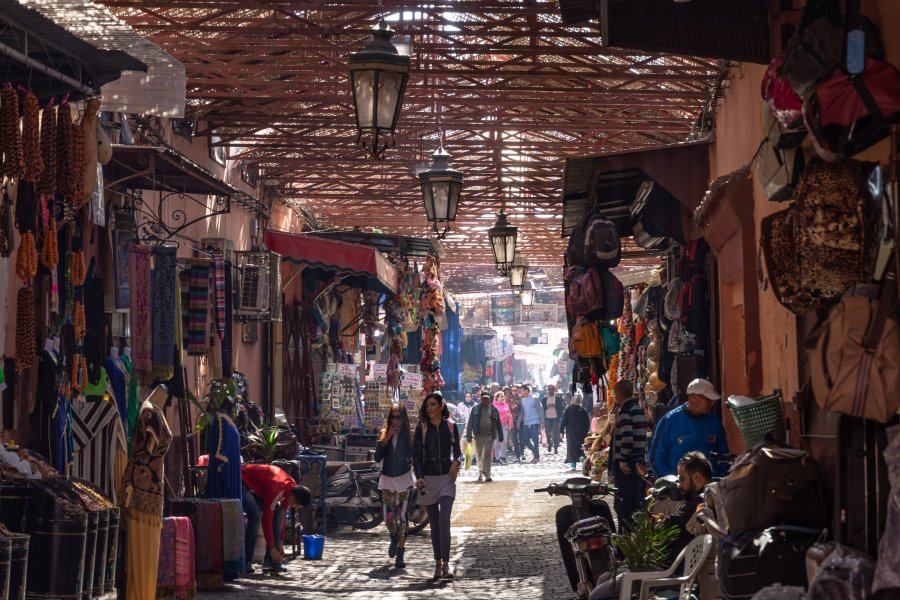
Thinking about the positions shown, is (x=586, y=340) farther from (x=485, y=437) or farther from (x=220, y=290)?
(x=485, y=437)

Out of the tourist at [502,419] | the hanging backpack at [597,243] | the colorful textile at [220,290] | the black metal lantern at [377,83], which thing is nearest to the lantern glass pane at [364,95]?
the black metal lantern at [377,83]

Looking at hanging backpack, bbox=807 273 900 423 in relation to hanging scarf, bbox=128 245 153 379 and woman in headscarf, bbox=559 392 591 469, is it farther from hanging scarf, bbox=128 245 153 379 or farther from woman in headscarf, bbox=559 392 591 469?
woman in headscarf, bbox=559 392 591 469

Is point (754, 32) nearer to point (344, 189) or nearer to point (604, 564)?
point (604, 564)

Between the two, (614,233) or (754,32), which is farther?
(614,233)

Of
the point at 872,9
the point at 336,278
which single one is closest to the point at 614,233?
the point at 872,9

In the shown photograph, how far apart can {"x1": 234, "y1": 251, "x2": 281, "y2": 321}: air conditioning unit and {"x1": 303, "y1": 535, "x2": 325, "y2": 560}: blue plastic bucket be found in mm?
2831

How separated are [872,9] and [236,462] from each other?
836cm

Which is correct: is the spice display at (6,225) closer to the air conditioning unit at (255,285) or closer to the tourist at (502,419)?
the air conditioning unit at (255,285)

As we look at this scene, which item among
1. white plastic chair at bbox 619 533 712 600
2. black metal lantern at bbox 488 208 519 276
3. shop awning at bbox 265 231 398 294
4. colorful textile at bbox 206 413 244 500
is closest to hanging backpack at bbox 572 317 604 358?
colorful textile at bbox 206 413 244 500

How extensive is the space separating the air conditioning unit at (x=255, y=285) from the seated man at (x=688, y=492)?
8.24 m

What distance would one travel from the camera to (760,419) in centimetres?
684

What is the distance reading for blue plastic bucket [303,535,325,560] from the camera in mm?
13953

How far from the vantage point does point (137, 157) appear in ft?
34.0

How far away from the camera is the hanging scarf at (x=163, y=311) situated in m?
11.1
